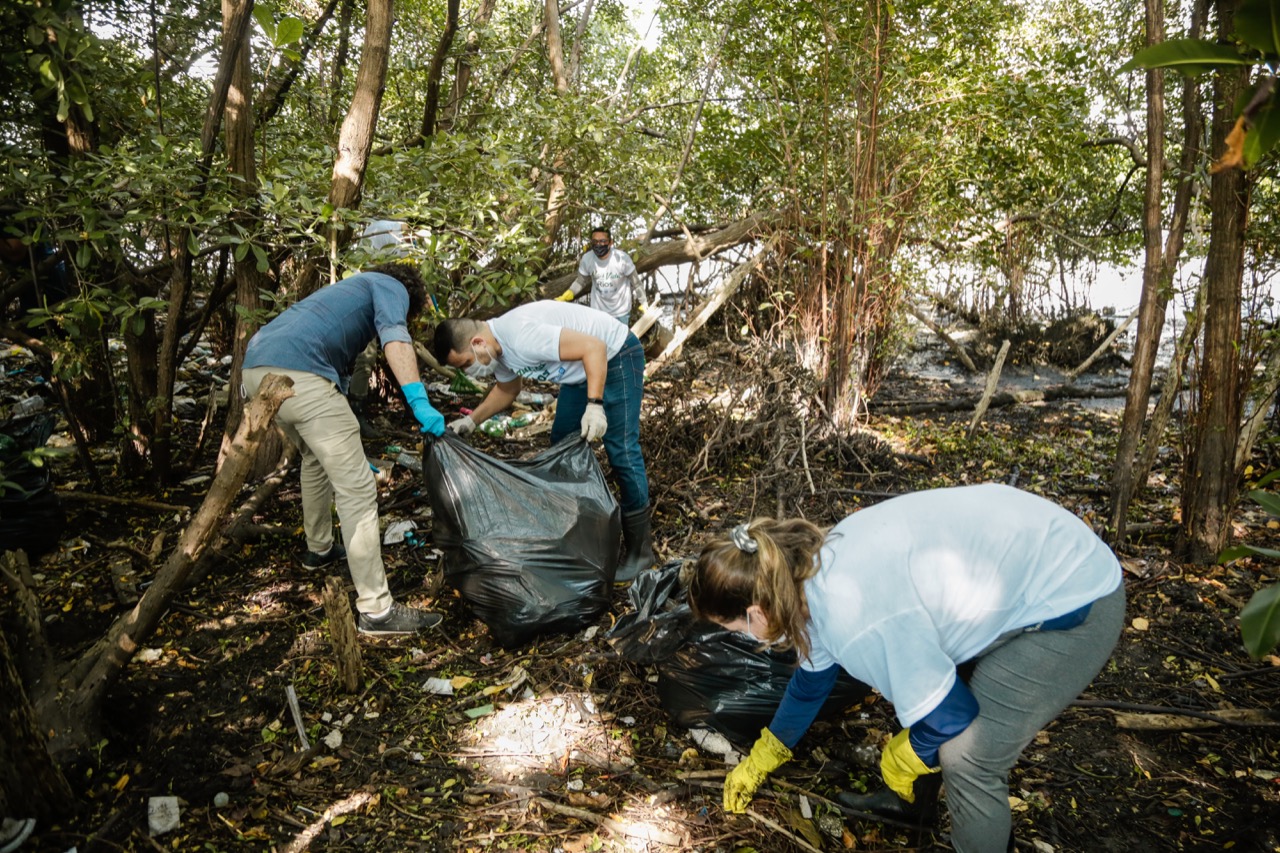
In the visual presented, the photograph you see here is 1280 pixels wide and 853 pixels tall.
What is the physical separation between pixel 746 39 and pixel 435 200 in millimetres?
2919

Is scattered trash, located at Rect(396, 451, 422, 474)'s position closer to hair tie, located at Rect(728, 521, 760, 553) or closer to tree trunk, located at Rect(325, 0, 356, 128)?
hair tie, located at Rect(728, 521, 760, 553)

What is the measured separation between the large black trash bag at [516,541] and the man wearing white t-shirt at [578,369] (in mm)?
332

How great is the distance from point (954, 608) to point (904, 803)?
31.3 inches

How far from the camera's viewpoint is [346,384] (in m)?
2.78

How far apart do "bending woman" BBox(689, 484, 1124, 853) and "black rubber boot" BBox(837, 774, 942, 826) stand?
0.29 meters

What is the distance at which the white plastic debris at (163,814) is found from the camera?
1.85m

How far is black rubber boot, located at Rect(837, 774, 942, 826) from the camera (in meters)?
1.88

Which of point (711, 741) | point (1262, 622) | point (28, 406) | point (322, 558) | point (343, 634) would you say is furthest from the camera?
point (28, 406)

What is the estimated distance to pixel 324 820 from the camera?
6.36 feet

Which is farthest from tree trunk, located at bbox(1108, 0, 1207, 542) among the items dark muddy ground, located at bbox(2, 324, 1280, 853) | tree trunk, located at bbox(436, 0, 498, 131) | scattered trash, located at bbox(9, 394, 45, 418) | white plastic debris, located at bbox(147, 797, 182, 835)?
scattered trash, located at bbox(9, 394, 45, 418)

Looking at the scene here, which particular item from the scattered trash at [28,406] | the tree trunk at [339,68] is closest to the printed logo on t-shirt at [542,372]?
the scattered trash at [28,406]

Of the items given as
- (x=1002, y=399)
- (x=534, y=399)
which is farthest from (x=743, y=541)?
(x=1002, y=399)

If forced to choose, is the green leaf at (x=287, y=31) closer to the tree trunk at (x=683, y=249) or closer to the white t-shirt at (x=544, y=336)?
the white t-shirt at (x=544, y=336)

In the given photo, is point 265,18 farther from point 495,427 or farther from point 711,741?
point 495,427
